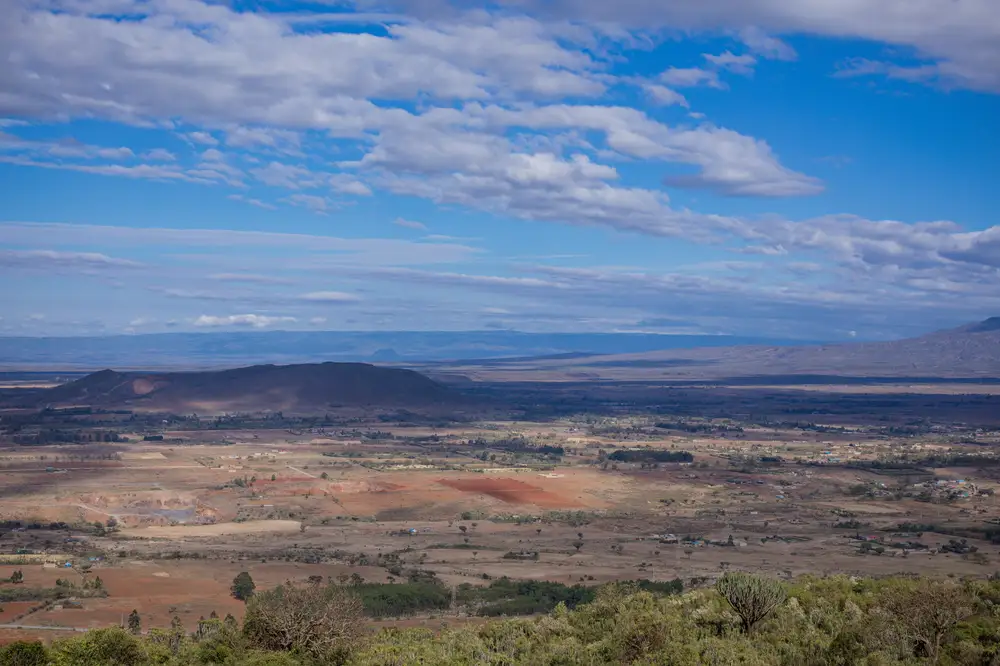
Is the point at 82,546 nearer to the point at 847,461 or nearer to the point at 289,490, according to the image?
the point at 289,490

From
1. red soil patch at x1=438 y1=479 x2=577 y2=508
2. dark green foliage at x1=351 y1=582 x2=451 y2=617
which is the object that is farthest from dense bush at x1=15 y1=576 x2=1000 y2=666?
red soil patch at x1=438 y1=479 x2=577 y2=508

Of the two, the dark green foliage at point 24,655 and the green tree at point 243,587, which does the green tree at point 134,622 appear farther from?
the dark green foliage at point 24,655

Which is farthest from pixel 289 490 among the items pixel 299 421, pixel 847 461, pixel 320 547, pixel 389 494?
pixel 299 421

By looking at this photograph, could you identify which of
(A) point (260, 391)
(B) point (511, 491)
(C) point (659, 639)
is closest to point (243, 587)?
(C) point (659, 639)

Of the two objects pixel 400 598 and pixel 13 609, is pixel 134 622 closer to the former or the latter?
pixel 13 609

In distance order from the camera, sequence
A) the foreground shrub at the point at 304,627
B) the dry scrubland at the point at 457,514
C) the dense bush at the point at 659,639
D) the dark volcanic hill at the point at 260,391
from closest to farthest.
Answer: the dense bush at the point at 659,639 → the foreground shrub at the point at 304,627 → the dry scrubland at the point at 457,514 → the dark volcanic hill at the point at 260,391

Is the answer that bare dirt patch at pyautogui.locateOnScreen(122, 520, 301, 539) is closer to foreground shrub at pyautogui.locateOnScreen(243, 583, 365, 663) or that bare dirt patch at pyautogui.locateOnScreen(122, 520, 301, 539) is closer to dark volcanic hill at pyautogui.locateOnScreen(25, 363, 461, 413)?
foreground shrub at pyautogui.locateOnScreen(243, 583, 365, 663)

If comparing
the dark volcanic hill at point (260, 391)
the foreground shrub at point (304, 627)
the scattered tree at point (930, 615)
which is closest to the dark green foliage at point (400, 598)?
the foreground shrub at point (304, 627)
